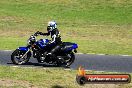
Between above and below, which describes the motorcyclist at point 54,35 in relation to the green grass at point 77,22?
above

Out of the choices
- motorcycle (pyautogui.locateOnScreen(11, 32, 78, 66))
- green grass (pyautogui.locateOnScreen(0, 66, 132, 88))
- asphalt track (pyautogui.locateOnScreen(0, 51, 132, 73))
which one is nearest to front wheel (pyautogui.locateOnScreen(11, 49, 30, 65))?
motorcycle (pyautogui.locateOnScreen(11, 32, 78, 66))

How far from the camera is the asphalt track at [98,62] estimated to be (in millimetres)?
17453

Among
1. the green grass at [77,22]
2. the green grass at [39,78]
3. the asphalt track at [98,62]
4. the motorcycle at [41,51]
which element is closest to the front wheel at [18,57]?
the motorcycle at [41,51]

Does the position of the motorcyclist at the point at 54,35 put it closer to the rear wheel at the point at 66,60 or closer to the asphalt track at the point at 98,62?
the rear wheel at the point at 66,60

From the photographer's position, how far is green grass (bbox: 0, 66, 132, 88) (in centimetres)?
1318

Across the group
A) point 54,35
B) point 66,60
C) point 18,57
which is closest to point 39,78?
point 54,35

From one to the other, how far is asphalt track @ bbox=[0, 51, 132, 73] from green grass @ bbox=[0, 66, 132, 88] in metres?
1.89

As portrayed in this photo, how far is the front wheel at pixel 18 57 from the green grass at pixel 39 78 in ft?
4.41

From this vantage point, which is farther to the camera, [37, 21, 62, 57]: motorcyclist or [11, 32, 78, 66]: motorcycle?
[11, 32, 78, 66]: motorcycle

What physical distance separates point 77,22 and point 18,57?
20087 mm

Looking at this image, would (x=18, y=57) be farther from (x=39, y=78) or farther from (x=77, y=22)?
(x=77, y=22)

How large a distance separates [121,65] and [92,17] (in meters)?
21.2

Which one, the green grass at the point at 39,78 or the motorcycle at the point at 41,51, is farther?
the motorcycle at the point at 41,51

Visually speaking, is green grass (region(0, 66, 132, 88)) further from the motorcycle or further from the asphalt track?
the asphalt track
